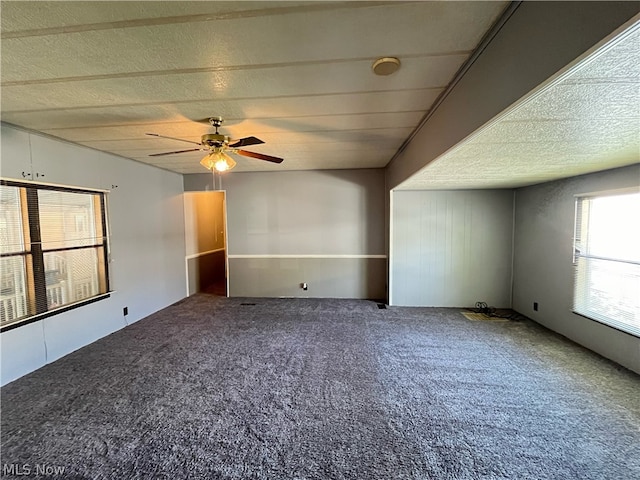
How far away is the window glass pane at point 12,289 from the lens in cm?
251

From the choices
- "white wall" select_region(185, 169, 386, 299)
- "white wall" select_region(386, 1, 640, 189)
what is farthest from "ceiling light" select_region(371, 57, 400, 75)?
"white wall" select_region(185, 169, 386, 299)

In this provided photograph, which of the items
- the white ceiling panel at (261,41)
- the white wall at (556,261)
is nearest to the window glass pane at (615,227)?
the white wall at (556,261)

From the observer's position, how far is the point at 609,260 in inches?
115

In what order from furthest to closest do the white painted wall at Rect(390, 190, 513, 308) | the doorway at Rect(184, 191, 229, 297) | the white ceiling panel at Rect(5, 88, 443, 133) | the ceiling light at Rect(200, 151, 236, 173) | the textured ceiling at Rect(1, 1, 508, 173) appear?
1. the doorway at Rect(184, 191, 229, 297)
2. the white painted wall at Rect(390, 190, 513, 308)
3. the ceiling light at Rect(200, 151, 236, 173)
4. the white ceiling panel at Rect(5, 88, 443, 133)
5. the textured ceiling at Rect(1, 1, 508, 173)

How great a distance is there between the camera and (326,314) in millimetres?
4309

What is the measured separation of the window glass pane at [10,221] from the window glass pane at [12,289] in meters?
0.12

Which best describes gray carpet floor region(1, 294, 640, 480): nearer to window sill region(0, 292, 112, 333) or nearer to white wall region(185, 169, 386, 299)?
window sill region(0, 292, 112, 333)

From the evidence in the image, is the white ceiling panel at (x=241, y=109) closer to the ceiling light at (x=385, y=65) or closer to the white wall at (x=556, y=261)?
the ceiling light at (x=385, y=65)

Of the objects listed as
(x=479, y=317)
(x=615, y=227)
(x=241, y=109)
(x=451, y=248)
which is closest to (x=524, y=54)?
(x=241, y=109)

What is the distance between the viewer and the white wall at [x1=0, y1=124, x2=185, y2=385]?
2.67 metres

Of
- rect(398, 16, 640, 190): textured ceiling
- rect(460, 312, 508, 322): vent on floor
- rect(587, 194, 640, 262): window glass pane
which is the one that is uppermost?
rect(398, 16, 640, 190): textured ceiling

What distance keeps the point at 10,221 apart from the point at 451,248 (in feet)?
18.6

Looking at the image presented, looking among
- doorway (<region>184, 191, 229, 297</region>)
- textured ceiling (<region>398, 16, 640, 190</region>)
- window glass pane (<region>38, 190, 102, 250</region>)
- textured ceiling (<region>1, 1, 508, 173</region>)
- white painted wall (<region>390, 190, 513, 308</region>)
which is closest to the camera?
textured ceiling (<region>398, 16, 640, 190</region>)

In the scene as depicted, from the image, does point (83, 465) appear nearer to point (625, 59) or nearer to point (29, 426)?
point (29, 426)
